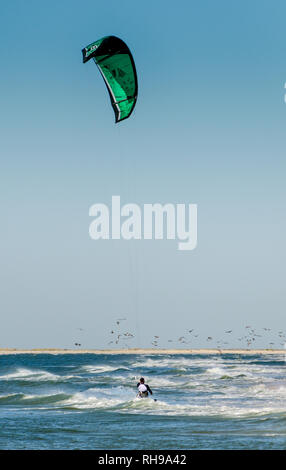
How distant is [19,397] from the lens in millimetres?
27781

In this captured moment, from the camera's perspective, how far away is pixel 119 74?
17.9 meters

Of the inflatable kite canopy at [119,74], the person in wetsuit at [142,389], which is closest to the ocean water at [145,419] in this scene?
the person in wetsuit at [142,389]

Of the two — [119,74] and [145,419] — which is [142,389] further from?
[119,74]

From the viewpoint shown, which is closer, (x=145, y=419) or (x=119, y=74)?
(x=119, y=74)

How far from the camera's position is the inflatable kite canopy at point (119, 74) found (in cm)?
1697

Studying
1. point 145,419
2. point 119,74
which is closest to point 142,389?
point 145,419

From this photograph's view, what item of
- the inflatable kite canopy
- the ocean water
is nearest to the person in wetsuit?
the ocean water

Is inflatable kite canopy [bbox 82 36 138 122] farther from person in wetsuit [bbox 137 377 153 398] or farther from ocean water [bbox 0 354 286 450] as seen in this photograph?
person in wetsuit [bbox 137 377 153 398]

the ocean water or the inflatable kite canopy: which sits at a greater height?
the inflatable kite canopy

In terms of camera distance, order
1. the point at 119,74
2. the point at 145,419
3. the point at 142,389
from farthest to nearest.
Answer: the point at 142,389, the point at 145,419, the point at 119,74

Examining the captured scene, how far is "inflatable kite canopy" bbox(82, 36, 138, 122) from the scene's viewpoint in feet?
55.7

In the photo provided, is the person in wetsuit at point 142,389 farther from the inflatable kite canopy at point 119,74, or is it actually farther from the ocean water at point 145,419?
the inflatable kite canopy at point 119,74

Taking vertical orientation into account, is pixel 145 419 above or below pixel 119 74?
below

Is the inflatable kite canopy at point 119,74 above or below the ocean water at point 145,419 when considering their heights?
above
